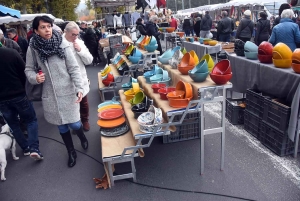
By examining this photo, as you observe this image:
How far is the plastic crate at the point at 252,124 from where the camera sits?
10.8ft

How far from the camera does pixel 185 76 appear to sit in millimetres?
2912

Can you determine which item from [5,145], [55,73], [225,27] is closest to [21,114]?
[5,145]

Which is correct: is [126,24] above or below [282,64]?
above

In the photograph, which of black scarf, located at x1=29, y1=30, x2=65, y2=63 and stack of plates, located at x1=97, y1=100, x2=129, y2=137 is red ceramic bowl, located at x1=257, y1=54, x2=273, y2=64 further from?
black scarf, located at x1=29, y1=30, x2=65, y2=63

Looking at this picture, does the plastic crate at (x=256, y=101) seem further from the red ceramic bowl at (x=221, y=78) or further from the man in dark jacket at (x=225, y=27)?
the man in dark jacket at (x=225, y=27)

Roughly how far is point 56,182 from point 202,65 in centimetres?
213

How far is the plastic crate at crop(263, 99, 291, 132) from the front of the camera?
8.95ft

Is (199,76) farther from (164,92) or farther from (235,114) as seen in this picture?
(235,114)

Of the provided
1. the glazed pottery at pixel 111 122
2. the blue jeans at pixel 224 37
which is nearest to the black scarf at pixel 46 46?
the glazed pottery at pixel 111 122

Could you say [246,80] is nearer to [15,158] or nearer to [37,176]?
[37,176]

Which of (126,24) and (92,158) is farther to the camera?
(126,24)

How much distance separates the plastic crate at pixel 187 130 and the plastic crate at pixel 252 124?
0.72 m

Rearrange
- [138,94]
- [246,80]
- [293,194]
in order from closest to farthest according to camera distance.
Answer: [293,194], [138,94], [246,80]

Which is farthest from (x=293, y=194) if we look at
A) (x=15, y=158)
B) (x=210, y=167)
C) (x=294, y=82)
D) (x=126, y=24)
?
(x=126, y=24)
